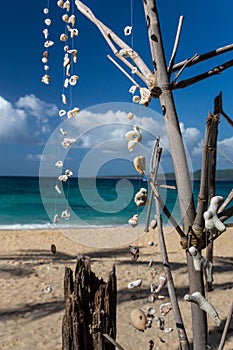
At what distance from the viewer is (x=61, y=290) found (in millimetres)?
3924

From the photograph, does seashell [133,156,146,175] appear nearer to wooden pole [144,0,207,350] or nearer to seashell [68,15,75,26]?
wooden pole [144,0,207,350]

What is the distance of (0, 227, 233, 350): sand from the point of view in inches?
108

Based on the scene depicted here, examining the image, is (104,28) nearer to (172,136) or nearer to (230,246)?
(172,136)

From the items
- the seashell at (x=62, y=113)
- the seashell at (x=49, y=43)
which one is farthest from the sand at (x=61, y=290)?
the seashell at (x=49, y=43)

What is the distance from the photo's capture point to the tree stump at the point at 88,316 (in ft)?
3.14

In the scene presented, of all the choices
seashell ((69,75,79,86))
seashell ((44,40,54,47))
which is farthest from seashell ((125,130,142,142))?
seashell ((44,40,54,47))

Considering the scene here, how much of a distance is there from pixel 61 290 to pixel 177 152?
3.57m

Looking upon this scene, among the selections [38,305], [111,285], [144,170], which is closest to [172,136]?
[144,170]

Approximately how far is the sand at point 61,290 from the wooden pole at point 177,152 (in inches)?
13.2

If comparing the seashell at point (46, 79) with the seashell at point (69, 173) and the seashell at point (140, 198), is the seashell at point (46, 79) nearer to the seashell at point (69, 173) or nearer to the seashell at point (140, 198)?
the seashell at point (69, 173)

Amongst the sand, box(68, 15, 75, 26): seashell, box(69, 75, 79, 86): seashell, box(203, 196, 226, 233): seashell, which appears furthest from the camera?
the sand

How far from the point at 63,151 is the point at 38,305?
2729mm

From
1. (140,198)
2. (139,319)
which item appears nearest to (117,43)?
(140,198)

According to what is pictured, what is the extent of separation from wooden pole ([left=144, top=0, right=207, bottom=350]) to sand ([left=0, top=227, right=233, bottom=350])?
0.34 meters
